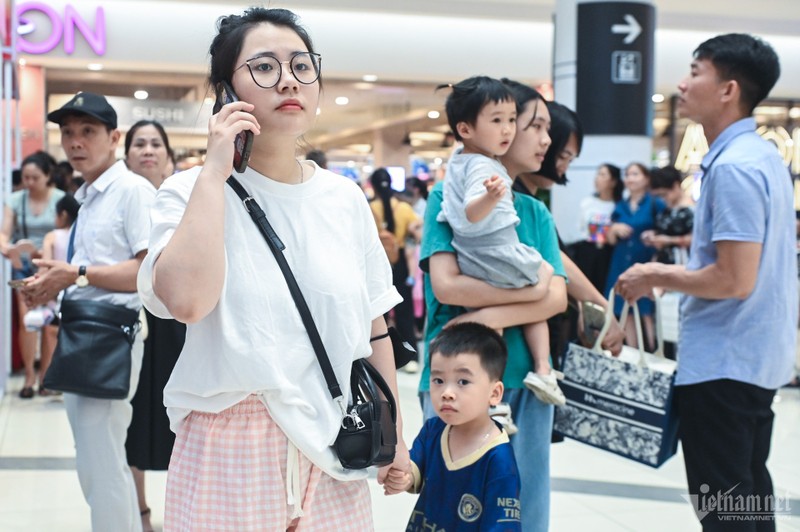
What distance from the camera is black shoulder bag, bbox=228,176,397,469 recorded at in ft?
5.14

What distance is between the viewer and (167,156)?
13.1 ft

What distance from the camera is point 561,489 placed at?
4.42 m

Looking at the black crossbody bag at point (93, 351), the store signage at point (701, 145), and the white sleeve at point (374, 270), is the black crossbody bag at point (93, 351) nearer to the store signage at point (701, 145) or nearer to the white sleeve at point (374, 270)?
the white sleeve at point (374, 270)

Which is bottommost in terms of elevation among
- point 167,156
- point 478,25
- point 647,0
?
point 167,156

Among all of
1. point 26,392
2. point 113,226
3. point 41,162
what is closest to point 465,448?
point 113,226

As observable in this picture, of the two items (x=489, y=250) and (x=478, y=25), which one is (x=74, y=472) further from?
(x=478, y=25)

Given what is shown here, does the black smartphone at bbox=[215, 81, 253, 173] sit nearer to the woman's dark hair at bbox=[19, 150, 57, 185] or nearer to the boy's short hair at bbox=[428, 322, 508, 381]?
the boy's short hair at bbox=[428, 322, 508, 381]

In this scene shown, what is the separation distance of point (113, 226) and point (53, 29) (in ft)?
28.8

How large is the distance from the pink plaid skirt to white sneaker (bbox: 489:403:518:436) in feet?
2.88

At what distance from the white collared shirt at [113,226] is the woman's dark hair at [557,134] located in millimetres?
1256

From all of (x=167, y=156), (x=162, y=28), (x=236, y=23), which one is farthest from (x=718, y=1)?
(x=236, y=23)

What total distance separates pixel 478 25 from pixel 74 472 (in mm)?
9049

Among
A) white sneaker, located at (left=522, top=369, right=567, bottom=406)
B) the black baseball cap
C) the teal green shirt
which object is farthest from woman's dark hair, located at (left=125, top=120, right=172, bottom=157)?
white sneaker, located at (left=522, top=369, right=567, bottom=406)

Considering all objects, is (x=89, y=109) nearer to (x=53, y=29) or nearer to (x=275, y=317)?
(x=275, y=317)
